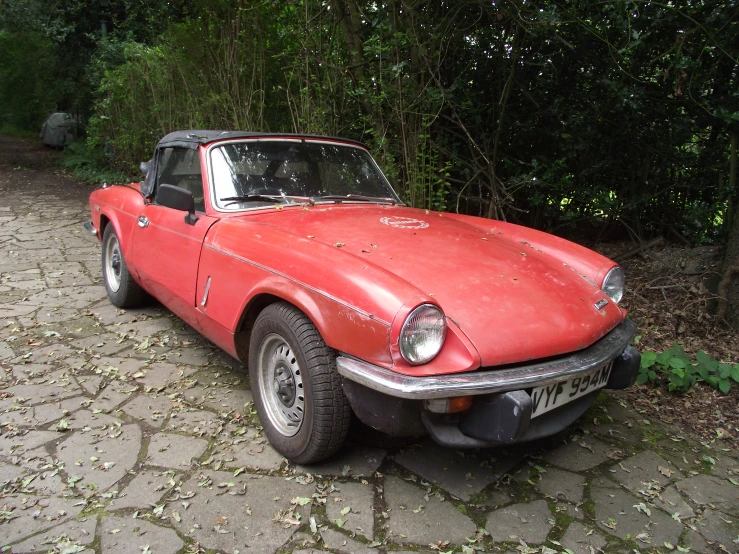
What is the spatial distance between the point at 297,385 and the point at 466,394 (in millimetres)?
869

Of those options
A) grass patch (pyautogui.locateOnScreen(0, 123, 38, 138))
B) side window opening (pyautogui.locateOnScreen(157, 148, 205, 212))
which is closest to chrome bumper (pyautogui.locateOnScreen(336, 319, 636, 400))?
side window opening (pyautogui.locateOnScreen(157, 148, 205, 212))

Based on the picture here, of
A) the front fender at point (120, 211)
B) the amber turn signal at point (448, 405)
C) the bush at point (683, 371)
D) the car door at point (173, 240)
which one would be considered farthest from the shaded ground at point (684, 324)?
the front fender at point (120, 211)

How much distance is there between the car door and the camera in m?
3.19

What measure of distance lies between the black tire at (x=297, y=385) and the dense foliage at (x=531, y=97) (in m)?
2.87

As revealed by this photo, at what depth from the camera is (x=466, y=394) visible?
6.55 feet

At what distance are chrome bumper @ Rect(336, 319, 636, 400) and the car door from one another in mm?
1389

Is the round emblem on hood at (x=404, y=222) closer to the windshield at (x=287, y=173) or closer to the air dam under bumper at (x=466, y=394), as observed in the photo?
the windshield at (x=287, y=173)

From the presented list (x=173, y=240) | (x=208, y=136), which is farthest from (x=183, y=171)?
(x=173, y=240)

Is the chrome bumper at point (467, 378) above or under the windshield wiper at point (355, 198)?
under

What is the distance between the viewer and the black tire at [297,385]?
2299 mm

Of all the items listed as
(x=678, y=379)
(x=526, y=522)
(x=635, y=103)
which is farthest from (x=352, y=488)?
(x=635, y=103)

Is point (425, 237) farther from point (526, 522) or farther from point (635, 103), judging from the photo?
point (635, 103)

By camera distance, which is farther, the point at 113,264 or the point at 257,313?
the point at 113,264

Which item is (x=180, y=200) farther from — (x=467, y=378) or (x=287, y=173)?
(x=467, y=378)
